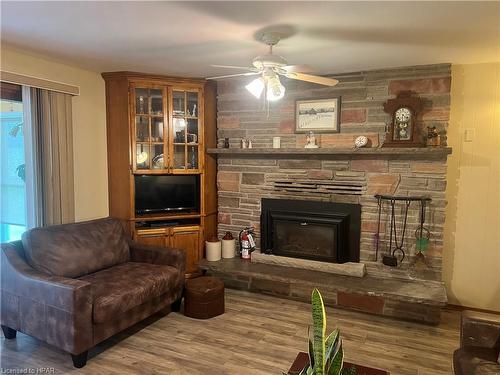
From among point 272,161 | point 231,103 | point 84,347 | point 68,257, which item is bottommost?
point 84,347

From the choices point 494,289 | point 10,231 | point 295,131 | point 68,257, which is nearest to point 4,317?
point 68,257

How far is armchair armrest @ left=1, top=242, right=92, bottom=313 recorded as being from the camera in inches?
97.3

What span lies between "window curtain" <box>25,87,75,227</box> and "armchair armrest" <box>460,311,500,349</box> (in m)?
3.49

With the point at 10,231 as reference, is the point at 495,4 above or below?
above

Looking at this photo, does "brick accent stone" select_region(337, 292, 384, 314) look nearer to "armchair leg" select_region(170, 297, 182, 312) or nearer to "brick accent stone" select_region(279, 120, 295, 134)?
"armchair leg" select_region(170, 297, 182, 312)

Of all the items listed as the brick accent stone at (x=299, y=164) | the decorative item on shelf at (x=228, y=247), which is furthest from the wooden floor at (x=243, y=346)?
the brick accent stone at (x=299, y=164)

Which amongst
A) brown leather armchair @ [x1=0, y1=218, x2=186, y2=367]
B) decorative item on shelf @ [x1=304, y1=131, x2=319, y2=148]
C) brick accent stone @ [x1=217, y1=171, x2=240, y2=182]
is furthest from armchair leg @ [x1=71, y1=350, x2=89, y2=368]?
decorative item on shelf @ [x1=304, y1=131, x2=319, y2=148]

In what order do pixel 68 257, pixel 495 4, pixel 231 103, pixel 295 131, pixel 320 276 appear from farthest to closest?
pixel 231 103
pixel 295 131
pixel 320 276
pixel 68 257
pixel 495 4

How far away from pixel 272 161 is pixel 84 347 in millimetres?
2543

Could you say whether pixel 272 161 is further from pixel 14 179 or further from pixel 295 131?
pixel 14 179

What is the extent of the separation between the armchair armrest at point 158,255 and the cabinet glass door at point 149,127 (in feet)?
2.87

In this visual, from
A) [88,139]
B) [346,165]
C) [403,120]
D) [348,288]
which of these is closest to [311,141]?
[346,165]

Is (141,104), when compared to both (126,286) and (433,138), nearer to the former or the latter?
(126,286)

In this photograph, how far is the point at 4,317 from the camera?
2832 millimetres
